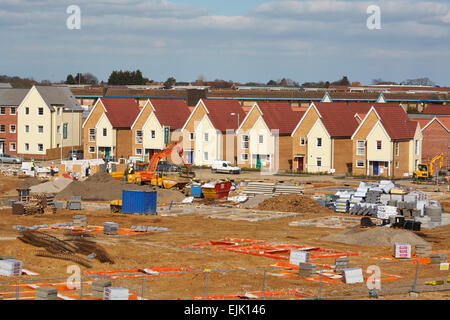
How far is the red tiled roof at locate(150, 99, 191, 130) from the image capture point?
87.5m

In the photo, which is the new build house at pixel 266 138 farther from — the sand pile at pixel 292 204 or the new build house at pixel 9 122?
the new build house at pixel 9 122

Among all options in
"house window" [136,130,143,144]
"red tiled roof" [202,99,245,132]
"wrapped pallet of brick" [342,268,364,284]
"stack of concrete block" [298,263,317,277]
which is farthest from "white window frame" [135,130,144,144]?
"wrapped pallet of brick" [342,268,364,284]

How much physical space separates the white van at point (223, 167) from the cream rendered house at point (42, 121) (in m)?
22.7

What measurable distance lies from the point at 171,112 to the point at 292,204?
3740cm

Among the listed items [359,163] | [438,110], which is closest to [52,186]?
[359,163]

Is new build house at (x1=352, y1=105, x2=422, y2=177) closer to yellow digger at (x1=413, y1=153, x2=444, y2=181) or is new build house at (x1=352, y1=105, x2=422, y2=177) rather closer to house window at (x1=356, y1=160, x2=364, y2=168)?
house window at (x1=356, y1=160, x2=364, y2=168)

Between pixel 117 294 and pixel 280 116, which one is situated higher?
pixel 280 116

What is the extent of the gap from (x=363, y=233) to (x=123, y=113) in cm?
5336

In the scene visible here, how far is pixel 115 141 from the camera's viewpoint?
8906 centimetres

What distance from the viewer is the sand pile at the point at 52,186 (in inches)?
2452

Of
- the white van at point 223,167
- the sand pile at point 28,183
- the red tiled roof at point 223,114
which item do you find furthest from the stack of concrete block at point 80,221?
the red tiled roof at point 223,114

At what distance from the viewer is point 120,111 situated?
297ft

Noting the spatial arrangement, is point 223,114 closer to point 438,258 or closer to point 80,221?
point 80,221

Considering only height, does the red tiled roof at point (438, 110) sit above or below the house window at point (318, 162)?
above
